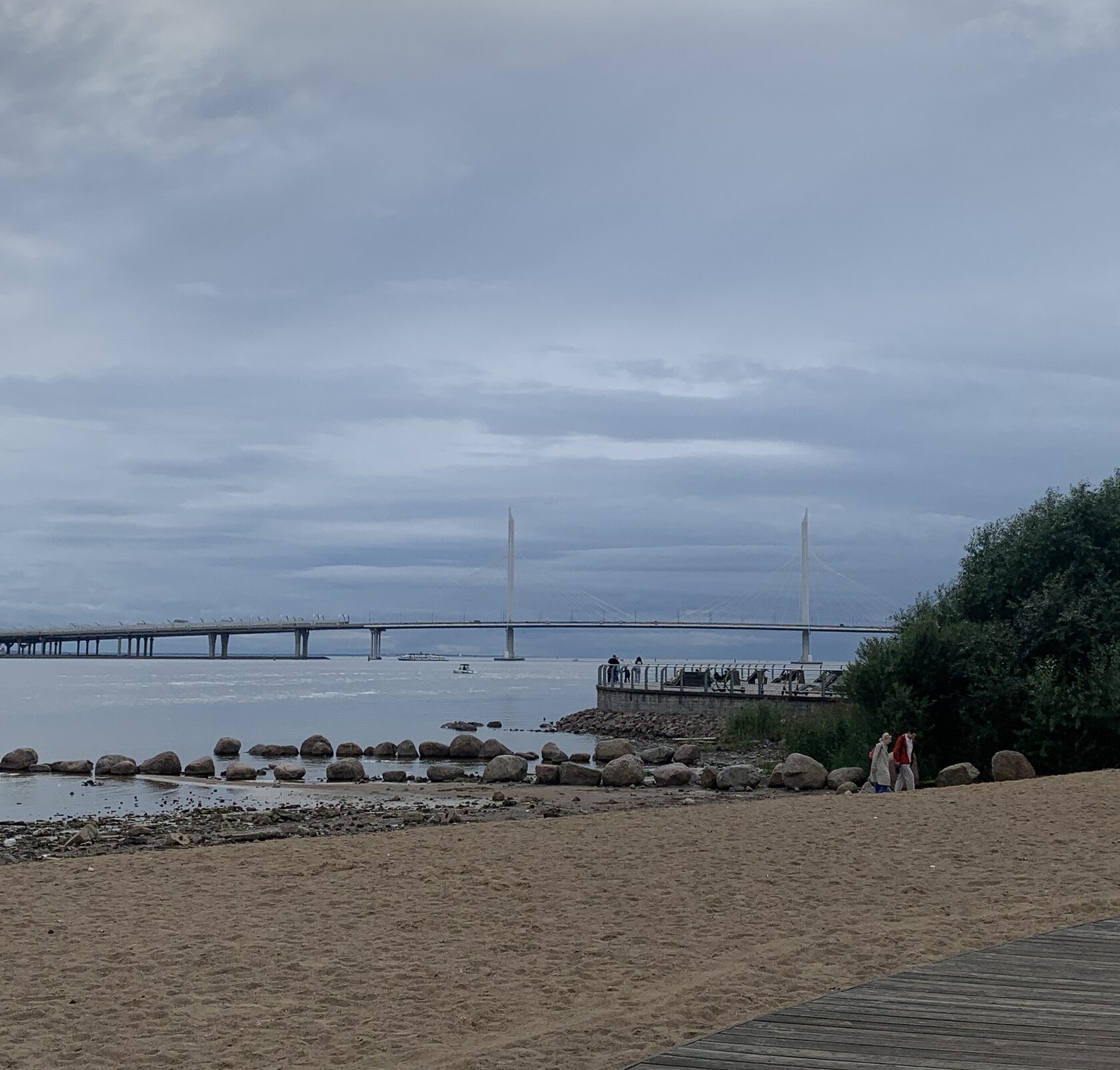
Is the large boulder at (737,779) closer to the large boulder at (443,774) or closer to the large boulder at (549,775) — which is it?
the large boulder at (549,775)

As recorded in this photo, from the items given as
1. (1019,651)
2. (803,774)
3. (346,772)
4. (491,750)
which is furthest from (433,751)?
(1019,651)

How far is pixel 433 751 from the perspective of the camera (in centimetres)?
3684

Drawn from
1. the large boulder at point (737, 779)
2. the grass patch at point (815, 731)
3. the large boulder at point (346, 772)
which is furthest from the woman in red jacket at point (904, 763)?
the large boulder at point (346, 772)

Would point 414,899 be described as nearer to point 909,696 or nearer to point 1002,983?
point 1002,983

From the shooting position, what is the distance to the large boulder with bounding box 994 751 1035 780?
2030 centimetres

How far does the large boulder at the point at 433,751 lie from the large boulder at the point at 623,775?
11.6m

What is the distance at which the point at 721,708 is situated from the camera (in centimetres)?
4506

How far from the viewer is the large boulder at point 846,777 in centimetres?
2289

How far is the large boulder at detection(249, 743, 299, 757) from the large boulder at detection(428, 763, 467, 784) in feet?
30.6

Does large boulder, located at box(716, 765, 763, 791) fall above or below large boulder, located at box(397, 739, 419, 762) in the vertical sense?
above

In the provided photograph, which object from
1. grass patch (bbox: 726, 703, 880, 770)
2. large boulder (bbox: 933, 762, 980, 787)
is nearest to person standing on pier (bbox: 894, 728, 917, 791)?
large boulder (bbox: 933, 762, 980, 787)

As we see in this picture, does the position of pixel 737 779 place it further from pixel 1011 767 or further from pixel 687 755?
pixel 687 755

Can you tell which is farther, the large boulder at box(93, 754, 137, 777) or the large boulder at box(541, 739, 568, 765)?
the large boulder at box(541, 739, 568, 765)

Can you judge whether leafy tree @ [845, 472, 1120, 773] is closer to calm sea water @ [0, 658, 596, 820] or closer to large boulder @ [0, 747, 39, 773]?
calm sea water @ [0, 658, 596, 820]
